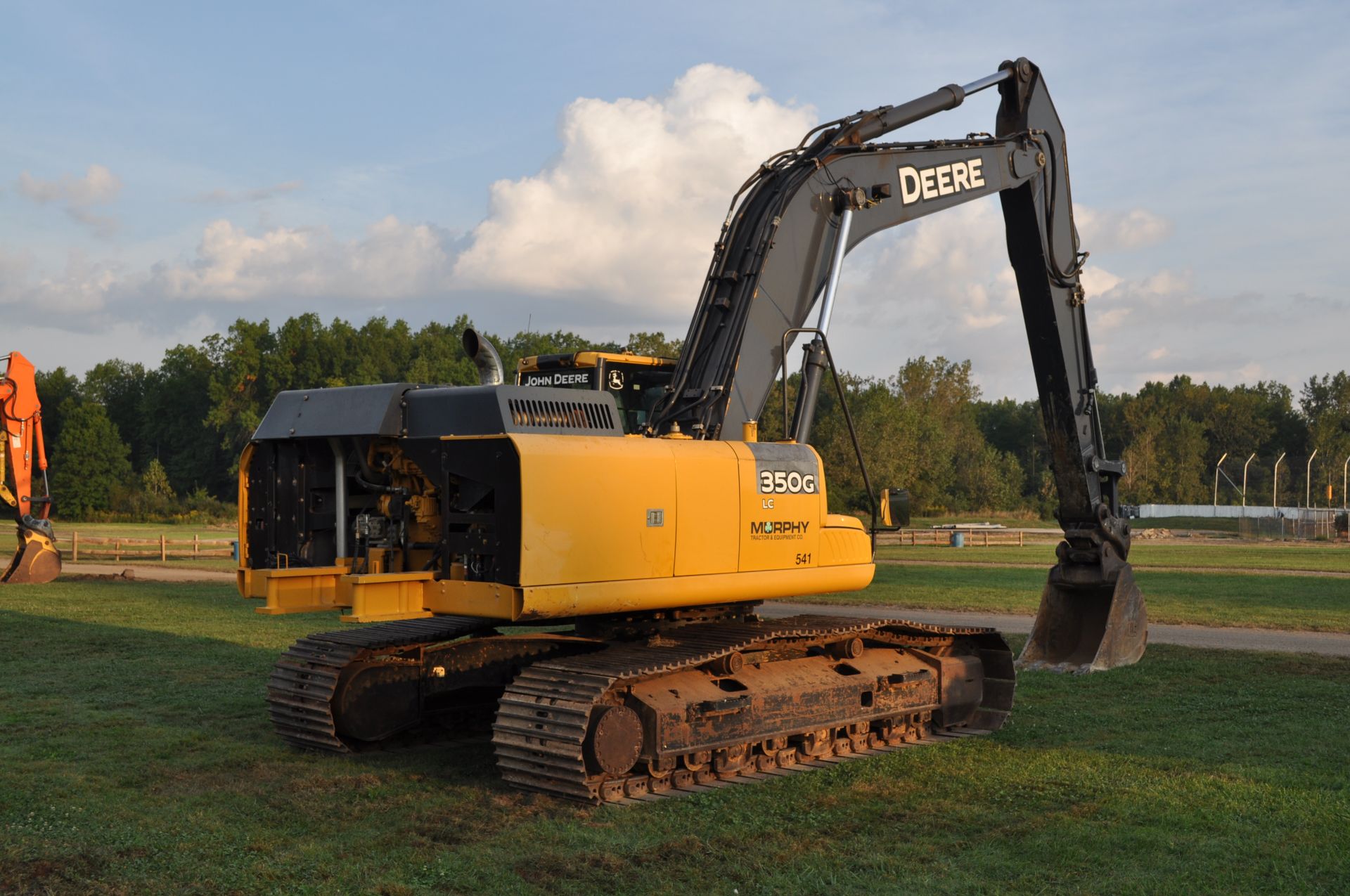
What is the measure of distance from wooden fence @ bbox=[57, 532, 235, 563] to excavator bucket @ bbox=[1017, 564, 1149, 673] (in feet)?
98.0

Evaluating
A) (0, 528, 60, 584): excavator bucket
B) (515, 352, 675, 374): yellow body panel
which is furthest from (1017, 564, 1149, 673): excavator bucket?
(0, 528, 60, 584): excavator bucket

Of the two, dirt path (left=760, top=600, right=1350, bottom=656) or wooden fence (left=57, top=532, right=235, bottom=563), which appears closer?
dirt path (left=760, top=600, right=1350, bottom=656)

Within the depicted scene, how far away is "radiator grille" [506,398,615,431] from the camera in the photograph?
331 inches

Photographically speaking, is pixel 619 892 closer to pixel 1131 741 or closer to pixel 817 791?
pixel 817 791

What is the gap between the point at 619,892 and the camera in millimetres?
6637

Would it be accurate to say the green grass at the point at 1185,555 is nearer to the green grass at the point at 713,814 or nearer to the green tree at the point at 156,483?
the green grass at the point at 713,814

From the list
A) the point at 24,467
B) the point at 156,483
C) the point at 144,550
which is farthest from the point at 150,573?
the point at 156,483

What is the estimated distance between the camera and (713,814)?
27.2ft

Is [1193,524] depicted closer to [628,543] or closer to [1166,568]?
[1166,568]

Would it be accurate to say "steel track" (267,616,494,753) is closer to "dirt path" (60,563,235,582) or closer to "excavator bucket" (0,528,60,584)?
"excavator bucket" (0,528,60,584)

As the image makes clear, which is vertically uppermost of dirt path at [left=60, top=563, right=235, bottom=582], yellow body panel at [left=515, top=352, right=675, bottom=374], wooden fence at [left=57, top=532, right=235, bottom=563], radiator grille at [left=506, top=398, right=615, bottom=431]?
yellow body panel at [left=515, top=352, right=675, bottom=374]

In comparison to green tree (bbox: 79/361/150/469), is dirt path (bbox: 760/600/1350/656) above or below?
below

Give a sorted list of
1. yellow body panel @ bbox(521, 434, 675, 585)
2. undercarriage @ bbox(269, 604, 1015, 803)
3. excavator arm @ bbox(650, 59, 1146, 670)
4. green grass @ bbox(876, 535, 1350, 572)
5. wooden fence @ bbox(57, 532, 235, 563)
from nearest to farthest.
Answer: yellow body panel @ bbox(521, 434, 675, 585) → undercarriage @ bbox(269, 604, 1015, 803) → excavator arm @ bbox(650, 59, 1146, 670) → green grass @ bbox(876, 535, 1350, 572) → wooden fence @ bbox(57, 532, 235, 563)

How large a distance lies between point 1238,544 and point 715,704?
5363 centimetres
